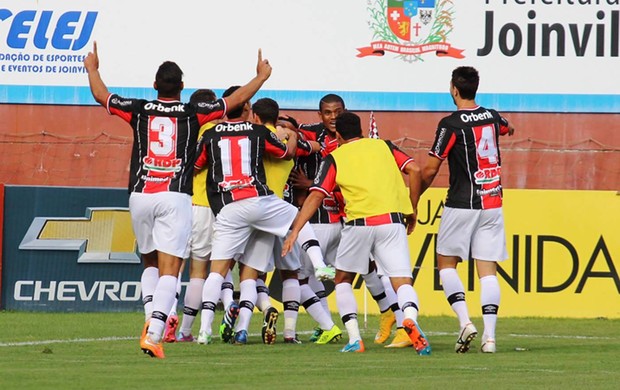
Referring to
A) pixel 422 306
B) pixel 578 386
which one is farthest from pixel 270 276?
pixel 578 386

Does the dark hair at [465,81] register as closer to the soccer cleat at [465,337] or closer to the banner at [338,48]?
the soccer cleat at [465,337]

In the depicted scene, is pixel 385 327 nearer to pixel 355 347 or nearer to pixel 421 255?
pixel 355 347

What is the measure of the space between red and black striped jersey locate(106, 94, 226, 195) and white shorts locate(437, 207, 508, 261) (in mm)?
2090

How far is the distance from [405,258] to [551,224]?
17.6 ft

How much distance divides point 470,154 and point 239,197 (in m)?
1.89

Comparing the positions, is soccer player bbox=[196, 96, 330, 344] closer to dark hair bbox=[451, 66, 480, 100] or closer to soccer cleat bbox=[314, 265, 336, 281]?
soccer cleat bbox=[314, 265, 336, 281]

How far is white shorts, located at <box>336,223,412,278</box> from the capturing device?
1086cm

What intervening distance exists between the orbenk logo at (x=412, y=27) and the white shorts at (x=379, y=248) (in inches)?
503

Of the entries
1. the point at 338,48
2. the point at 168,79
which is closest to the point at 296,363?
the point at 168,79

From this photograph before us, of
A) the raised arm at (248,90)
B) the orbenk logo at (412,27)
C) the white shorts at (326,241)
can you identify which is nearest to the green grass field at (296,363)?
the white shorts at (326,241)

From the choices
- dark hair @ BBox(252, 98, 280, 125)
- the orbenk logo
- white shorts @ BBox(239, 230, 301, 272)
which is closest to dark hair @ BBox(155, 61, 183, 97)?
dark hair @ BBox(252, 98, 280, 125)

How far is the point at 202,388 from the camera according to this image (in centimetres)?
813

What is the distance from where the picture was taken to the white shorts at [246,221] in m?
11.5

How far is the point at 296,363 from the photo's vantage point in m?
9.90
